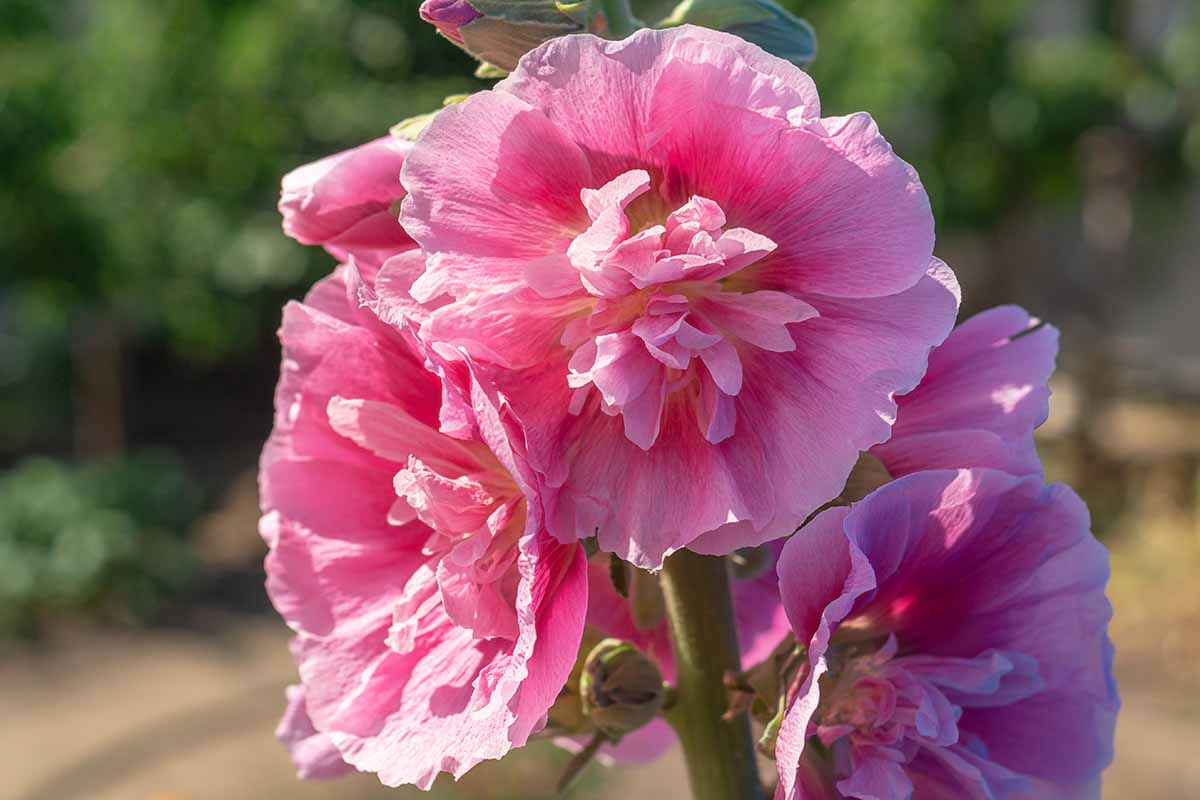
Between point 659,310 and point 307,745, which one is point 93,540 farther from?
point 659,310

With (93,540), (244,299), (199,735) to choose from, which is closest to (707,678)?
(199,735)

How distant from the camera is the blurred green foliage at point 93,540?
5371 millimetres

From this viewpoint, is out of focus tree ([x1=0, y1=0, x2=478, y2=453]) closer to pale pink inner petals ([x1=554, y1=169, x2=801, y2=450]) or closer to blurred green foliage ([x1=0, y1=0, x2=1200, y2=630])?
blurred green foliage ([x1=0, y1=0, x2=1200, y2=630])

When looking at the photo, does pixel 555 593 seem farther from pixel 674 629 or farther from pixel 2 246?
pixel 2 246

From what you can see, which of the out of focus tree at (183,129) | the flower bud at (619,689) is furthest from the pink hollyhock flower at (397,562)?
the out of focus tree at (183,129)

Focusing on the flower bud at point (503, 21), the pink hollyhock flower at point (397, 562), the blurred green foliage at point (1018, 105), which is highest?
the flower bud at point (503, 21)

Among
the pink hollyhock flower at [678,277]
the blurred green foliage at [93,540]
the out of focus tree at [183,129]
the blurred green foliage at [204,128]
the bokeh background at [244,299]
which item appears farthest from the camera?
the out of focus tree at [183,129]

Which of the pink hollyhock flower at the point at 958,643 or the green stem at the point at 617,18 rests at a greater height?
the green stem at the point at 617,18

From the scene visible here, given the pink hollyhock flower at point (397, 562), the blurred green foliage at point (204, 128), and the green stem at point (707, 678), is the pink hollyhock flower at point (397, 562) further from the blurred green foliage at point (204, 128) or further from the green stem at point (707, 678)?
the blurred green foliage at point (204, 128)

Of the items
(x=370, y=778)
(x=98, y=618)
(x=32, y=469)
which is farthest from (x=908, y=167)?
(x=32, y=469)

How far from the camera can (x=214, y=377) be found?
348 inches

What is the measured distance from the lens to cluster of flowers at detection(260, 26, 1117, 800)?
0.54 meters

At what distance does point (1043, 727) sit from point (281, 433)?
1.62 ft

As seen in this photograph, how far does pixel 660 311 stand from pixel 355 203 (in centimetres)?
22
